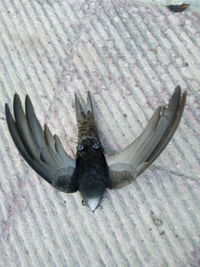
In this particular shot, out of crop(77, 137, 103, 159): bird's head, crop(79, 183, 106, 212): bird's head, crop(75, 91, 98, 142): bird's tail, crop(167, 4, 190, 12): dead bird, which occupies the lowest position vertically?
crop(79, 183, 106, 212): bird's head

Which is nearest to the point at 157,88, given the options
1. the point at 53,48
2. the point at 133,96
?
the point at 133,96

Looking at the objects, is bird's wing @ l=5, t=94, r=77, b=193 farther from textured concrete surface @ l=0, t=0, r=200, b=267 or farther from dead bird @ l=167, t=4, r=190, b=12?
dead bird @ l=167, t=4, r=190, b=12

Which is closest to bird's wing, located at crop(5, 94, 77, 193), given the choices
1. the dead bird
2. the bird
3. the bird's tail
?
the bird

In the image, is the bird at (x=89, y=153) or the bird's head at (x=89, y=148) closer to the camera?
the bird at (x=89, y=153)

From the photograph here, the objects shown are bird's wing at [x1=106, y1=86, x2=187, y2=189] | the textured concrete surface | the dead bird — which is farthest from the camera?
the dead bird

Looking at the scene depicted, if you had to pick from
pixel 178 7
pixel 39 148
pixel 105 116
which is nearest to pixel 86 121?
pixel 105 116

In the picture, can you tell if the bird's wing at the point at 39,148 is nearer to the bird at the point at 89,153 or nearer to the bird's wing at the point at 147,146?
the bird at the point at 89,153

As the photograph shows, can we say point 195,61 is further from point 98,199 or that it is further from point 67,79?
point 98,199

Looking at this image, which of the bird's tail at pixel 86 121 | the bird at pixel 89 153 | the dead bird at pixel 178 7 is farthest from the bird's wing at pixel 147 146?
the dead bird at pixel 178 7
